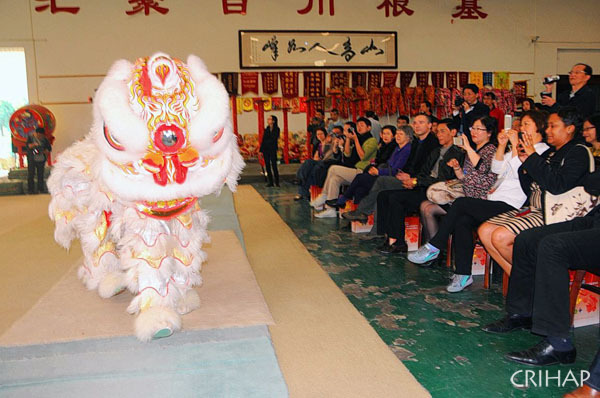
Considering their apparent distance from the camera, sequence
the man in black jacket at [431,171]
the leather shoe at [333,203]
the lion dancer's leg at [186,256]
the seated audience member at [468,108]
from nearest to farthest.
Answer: the lion dancer's leg at [186,256]
the man in black jacket at [431,171]
the seated audience member at [468,108]
the leather shoe at [333,203]

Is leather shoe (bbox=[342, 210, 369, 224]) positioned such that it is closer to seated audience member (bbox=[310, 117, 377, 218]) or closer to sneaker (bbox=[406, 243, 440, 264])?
seated audience member (bbox=[310, 117, 377, 218])

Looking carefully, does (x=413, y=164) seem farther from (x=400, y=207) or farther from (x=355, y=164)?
(x=355, y=164)

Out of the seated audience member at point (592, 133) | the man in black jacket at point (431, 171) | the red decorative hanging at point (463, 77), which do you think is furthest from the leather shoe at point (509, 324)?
the red decorative hanging at point (463, 77)

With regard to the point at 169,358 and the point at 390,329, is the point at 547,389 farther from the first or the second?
the point at 169,358

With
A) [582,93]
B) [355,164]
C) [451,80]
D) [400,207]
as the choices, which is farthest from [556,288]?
[451,80]

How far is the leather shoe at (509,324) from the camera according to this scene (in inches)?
101

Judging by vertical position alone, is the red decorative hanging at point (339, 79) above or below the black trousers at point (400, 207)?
above

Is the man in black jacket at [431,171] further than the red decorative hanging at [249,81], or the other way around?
the red decorative hanging at [249,81]

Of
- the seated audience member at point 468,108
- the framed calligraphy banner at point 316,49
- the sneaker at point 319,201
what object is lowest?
the sneaker at point 319,201

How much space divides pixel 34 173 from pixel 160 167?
7811 mm

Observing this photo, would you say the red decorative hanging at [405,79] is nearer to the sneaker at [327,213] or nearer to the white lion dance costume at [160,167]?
the sneaker at [327,213]

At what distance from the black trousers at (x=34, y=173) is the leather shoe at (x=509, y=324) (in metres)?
8.30

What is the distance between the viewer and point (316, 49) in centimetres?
1044

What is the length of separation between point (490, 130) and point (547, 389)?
1910 mm
